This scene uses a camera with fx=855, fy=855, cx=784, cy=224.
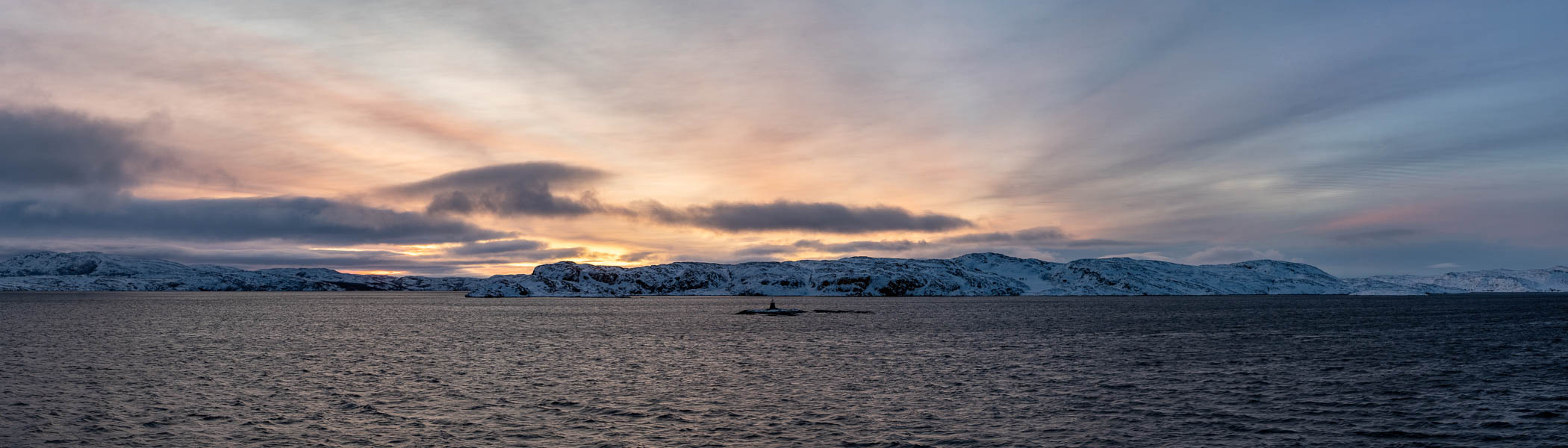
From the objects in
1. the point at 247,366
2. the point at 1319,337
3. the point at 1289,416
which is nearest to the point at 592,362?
the point at 247,366

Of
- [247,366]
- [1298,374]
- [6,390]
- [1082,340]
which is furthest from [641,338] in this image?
[1298,374]

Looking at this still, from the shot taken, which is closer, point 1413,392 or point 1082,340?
point 1413,392

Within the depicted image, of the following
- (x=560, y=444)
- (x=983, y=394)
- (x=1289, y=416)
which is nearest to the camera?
(x=560, y=444)

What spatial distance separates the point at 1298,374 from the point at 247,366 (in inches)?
3555

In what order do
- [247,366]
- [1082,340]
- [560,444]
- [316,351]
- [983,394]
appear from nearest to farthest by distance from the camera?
[560,444] → [983,394] → [247,366] → [316,351] → [1082,340]

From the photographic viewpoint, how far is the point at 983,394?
56.9 m

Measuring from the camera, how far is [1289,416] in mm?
47094

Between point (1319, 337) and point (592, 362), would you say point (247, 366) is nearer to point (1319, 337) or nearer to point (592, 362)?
point (592, 362)

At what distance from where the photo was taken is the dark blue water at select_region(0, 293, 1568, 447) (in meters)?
42.2

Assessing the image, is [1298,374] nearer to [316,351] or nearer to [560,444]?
[560,444]

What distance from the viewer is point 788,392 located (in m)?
58.7

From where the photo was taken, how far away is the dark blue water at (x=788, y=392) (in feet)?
139

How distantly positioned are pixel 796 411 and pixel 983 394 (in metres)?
14.4

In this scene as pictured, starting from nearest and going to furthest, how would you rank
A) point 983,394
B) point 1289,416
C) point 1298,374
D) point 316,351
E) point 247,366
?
point 1289,416, point 983,394, point 1298,374, point 247,366, point 316,351
